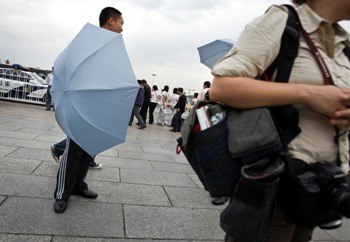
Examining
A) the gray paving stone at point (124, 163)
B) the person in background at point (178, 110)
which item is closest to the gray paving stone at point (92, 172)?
the gray paving stone at point (124, 163)

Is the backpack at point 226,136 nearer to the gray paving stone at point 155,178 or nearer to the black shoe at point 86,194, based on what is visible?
the black shoe at point 86,194

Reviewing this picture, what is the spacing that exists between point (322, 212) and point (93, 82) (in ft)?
7.27

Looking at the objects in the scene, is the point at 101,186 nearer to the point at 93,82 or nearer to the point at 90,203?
the point at 90,203

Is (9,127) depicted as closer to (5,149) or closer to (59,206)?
(5,149)

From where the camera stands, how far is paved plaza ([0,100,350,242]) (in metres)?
2.92

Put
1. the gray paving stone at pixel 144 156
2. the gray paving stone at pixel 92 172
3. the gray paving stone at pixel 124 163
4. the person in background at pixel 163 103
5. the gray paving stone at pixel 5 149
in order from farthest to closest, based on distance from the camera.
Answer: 1. the person in background at pixel 163 103
2. the gray paving stone at pixel 144 156
3. the gray paving stone at pixel 124 163
4. the gray paving stone at pixel 5 149
5. the gray paving stone at pixel 92 172

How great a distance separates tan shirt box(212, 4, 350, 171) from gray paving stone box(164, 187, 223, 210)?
9.15 feet

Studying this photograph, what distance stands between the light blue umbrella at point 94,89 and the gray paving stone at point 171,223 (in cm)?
84

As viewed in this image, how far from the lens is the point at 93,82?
2.92 meters

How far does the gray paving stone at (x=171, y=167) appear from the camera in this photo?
5.70 m

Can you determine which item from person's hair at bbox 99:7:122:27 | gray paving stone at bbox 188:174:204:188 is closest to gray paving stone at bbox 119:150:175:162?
gray paving stone at bbox 188:174:204:188

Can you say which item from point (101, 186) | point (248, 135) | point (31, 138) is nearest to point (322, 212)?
point (248, 135)

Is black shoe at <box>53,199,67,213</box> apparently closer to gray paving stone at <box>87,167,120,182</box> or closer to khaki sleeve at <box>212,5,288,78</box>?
gray paving stone at <box>87,167,120,182</box>

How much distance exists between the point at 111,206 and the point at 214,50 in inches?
170
